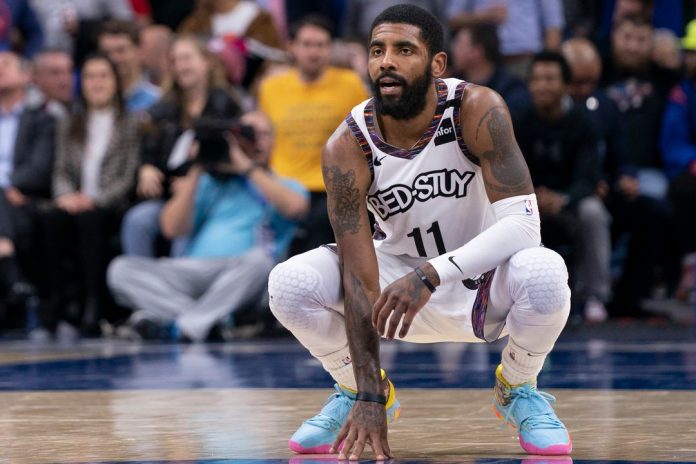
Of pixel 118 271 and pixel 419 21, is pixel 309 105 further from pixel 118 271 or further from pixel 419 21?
pixel 419 21

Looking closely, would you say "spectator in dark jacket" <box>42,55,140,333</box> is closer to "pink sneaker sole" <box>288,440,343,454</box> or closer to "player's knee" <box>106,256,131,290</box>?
"player's knee" <box>106,256,131,290</box>

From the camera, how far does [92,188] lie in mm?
9461

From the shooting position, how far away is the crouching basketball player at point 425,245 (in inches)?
148

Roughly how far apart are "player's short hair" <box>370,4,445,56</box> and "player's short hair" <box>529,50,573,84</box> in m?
5.04

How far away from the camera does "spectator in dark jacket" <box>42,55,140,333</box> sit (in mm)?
9312

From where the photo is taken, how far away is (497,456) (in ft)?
12.0

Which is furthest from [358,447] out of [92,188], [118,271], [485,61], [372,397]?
[92,188]

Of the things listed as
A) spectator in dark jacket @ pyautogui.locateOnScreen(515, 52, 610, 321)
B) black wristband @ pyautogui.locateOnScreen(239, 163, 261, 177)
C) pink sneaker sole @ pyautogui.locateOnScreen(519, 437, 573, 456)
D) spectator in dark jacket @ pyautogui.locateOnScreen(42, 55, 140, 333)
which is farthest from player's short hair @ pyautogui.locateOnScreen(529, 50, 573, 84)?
pink sneaker sole @ pyautogui.locateOnScreen(519, 437, 573, 456)

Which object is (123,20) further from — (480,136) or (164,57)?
(480,136)

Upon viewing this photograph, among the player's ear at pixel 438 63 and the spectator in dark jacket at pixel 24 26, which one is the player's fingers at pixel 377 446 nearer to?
the player's ear at pixel 438 63

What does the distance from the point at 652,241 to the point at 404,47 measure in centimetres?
573

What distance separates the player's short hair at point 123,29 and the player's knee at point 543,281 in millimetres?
6866

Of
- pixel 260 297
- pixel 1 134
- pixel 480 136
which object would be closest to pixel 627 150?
pixel 260 297

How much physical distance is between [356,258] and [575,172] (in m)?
5.34
